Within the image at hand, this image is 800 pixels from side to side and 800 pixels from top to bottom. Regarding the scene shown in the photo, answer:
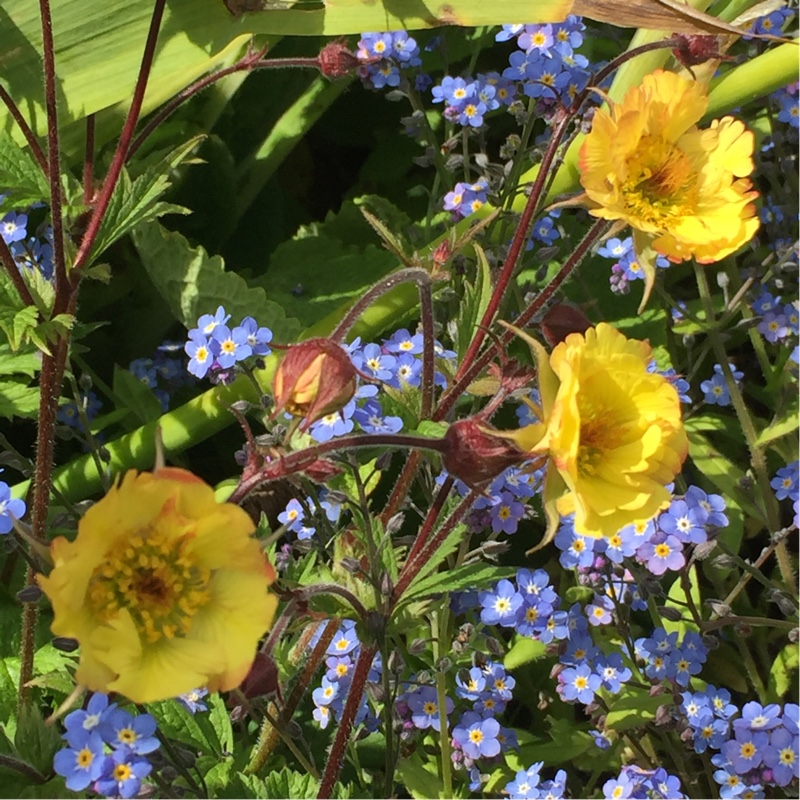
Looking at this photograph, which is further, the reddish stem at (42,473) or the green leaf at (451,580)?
the reddish stem at (42,473)

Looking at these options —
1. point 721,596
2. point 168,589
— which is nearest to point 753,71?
point 721,596

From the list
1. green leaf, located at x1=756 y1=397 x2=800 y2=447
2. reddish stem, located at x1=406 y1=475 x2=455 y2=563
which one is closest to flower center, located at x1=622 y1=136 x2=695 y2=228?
reddish stem, located at x1=406 y1=475 x2=455 y2=563

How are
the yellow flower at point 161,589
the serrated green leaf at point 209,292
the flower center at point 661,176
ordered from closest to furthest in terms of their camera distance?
the yellow flower at point 161,589, the flower center at point 661,176, the serrated green leaf at point 209,292

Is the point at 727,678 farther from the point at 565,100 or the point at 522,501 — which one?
the point at 565,100

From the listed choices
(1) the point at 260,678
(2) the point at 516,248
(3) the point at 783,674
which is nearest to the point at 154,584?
(1) the point at 260,678

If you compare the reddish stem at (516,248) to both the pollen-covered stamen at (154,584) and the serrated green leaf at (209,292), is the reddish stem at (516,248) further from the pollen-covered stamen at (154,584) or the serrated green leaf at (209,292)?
the serrated green leaf at (209,292)

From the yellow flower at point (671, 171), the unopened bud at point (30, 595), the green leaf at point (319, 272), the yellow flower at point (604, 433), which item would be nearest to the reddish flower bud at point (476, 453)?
the yellow flower at point (604, 433)

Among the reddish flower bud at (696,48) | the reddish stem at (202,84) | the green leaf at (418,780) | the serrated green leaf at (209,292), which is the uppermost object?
the reddish flower bud at (696,48)
